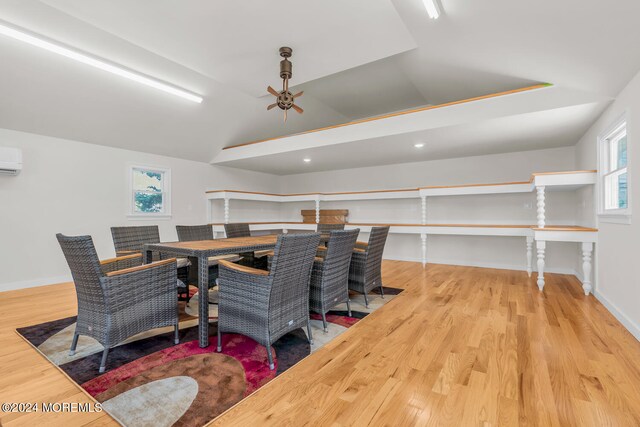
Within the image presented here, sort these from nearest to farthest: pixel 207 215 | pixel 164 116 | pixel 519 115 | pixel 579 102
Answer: pixel 579 102, pixel 519 115, pixel 164 116, pixel 207 215

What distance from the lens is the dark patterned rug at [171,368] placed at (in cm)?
153

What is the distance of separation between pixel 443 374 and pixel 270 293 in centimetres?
122

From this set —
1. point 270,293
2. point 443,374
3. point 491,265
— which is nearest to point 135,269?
point 270,293

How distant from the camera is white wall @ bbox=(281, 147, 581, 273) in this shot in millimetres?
5246

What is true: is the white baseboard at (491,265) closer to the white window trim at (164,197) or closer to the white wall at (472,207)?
the white wall at (472,207)

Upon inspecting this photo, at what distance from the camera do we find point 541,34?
2568 mm

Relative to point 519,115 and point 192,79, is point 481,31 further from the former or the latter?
point 192,79

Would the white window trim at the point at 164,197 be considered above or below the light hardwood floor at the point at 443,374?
above

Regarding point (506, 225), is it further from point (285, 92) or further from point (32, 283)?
point (32, 283)

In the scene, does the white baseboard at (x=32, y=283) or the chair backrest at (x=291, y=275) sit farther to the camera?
the white baseboard at (x=32, y=283)

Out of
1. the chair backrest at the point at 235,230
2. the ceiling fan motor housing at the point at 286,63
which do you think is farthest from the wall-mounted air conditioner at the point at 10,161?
the ceiling fan motor housing at the point at 286,63

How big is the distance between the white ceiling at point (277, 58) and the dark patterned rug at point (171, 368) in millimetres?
3015

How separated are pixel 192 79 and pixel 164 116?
1.00 metres

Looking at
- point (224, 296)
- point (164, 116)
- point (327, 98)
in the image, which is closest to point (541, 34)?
point (224, 296)
